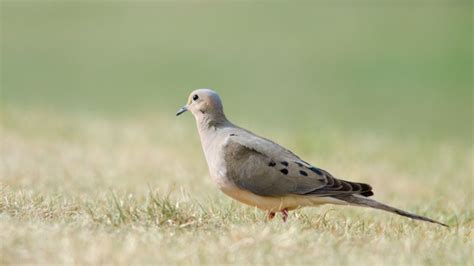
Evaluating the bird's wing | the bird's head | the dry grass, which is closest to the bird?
the bird's wing

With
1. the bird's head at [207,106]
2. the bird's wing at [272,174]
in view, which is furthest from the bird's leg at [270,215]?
the bird's head at [207,106]

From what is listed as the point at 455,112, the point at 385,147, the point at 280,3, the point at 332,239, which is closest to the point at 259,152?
the point at 332,239

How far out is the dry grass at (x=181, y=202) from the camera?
17.8ft

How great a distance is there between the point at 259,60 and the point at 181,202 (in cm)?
2053

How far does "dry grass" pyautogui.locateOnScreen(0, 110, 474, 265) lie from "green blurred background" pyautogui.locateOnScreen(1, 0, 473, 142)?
3538mm

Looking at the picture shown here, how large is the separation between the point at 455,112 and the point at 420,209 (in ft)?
42.8

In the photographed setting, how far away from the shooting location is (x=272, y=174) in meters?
7.09

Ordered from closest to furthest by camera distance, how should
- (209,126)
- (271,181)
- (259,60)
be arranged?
(271,181) → (209,126) → (259,60)

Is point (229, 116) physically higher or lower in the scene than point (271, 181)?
higher

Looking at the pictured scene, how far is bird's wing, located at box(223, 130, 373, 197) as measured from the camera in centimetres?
705

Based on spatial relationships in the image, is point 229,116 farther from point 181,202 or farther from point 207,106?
point 181,202

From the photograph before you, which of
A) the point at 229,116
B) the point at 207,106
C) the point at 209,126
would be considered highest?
the point at 229,116

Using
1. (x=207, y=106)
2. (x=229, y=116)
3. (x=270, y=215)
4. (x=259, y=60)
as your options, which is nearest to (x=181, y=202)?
(x=270, y=215)

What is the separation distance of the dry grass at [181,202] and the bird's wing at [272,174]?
208mm
